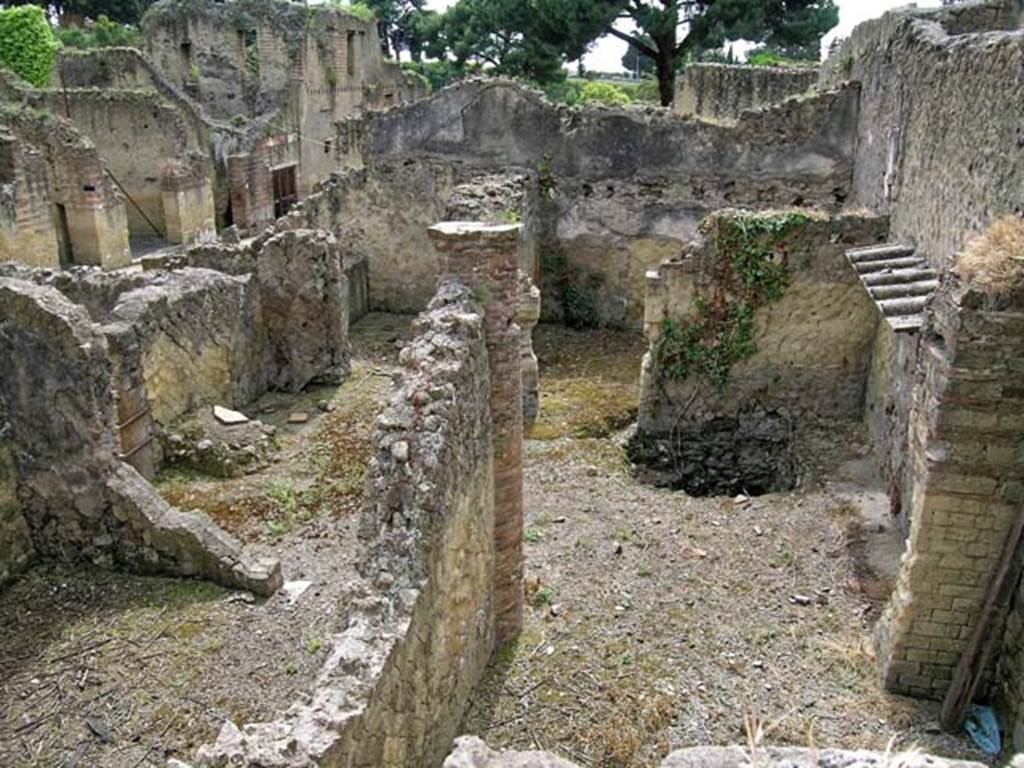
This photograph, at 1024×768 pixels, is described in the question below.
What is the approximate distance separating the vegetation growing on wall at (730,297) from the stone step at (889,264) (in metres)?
1.03

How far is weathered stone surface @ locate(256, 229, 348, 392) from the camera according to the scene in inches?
439

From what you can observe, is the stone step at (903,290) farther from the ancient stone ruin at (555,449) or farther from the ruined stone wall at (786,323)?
the ruined stone wall at (786,323)

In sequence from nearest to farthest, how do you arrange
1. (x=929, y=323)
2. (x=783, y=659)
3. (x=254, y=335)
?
(x=929, y=323) → (x=783, y=659) → (x=254, y=335)

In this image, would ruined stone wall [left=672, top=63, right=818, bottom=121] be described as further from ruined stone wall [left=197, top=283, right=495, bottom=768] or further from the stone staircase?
ruined stone wall [left=197, top=283, right=495, bottom=768]

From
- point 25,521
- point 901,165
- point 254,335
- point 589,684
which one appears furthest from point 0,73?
point 589,684

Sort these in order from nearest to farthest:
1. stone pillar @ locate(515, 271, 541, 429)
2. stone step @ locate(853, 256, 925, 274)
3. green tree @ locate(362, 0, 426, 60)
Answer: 1. stone step @ locate(853, 256, 925, 274)
2. stone pillar @ locate(515, 271, 541, 429)
3. green tree @ locate(362, 0, 426, 60)

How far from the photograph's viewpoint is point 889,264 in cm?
838

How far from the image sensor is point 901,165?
985cm

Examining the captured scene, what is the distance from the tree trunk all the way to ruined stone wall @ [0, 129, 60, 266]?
15.4 m

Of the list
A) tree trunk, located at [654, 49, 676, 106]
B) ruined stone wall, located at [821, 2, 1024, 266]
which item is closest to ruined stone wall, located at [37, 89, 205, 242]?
tree trunk, located at [654, 49, 676, 106]

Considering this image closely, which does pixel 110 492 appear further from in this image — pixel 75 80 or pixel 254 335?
pixel 75 80

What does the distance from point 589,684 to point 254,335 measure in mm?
6812

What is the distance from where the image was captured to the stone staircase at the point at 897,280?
22.8 ft

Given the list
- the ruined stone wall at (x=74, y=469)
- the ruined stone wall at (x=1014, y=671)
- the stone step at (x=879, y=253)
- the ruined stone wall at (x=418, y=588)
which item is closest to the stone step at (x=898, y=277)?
the stone step at (x=879, y=253)
